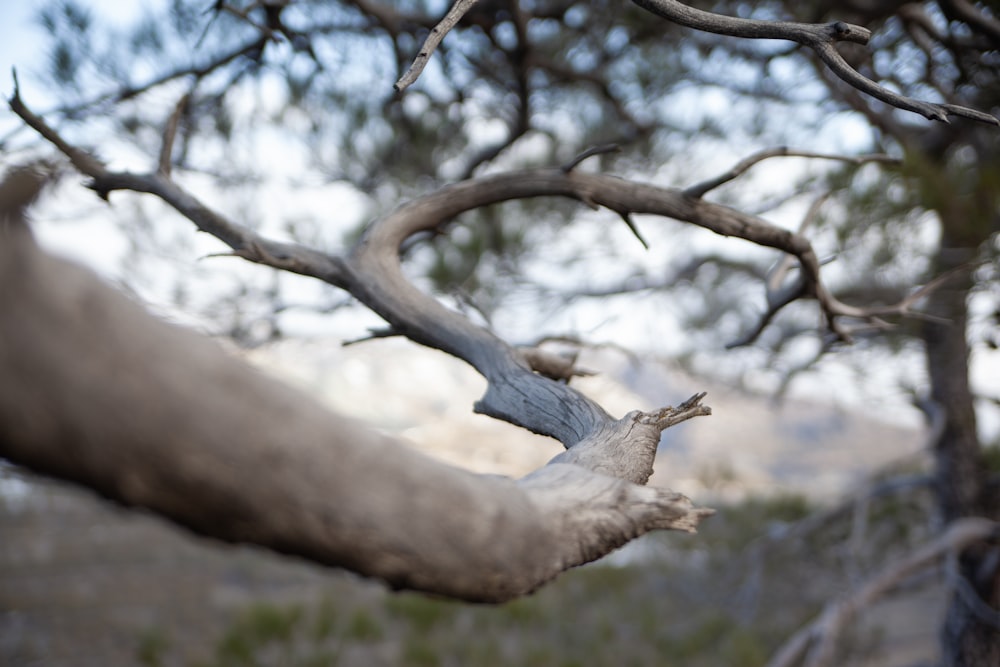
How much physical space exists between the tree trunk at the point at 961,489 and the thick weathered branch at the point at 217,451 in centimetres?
223

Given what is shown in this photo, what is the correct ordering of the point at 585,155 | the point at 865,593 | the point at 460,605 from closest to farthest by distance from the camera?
the point at 585,155 → the point at 865,593 → the point at 460,605

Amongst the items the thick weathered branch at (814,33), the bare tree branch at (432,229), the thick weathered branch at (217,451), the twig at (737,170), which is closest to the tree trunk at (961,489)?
the twig at (737,170)

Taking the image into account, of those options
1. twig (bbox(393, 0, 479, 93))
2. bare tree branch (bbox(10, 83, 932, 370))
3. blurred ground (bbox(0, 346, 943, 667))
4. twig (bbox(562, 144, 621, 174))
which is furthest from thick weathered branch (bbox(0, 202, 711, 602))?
blurred ground (bbox(0, 346, 943, 667))

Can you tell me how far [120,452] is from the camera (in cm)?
34

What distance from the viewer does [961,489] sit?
8.25 feet

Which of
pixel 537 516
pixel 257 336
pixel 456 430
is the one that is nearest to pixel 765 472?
pixel 456 430

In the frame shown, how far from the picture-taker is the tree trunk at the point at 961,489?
2312 mm

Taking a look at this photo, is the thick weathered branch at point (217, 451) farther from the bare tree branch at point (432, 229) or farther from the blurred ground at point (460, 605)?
the blurred ground at point (460, 605)

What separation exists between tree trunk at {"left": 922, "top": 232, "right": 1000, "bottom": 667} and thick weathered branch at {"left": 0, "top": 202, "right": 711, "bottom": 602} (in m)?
2.23

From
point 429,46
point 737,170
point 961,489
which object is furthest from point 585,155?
point 961,489

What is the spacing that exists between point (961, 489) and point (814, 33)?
2.38 m

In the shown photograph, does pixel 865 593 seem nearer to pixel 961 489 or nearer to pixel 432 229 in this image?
pixel 961 489

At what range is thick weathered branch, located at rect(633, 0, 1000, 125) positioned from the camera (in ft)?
2.30

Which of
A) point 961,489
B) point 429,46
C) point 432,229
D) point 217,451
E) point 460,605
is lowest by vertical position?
point 217,451
